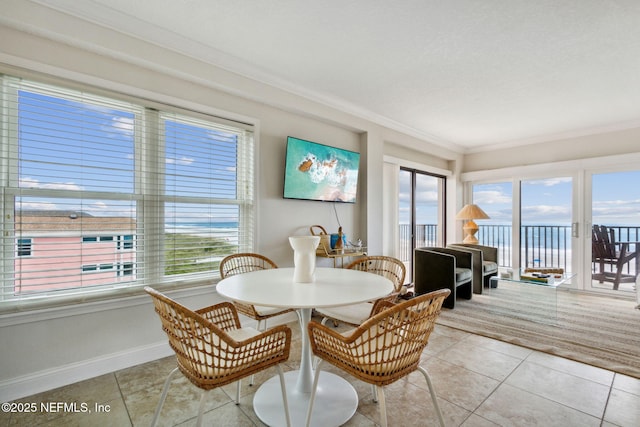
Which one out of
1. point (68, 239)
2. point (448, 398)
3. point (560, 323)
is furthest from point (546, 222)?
point (68, 239)

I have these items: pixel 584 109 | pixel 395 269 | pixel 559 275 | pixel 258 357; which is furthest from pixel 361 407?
pixel 584 109

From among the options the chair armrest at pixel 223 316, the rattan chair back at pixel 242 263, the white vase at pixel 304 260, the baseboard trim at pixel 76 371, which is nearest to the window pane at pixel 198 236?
the rattan chair back at pixel 242 263

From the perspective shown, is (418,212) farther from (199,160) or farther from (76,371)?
(76,371)

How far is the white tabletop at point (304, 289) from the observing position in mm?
1450

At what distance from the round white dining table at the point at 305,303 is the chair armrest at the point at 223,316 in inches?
5.8

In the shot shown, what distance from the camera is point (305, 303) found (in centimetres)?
143

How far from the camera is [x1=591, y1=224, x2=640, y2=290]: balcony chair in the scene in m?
4.45

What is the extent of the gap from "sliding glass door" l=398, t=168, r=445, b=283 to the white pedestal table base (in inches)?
126

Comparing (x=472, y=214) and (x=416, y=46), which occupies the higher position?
(x=416, y=46)

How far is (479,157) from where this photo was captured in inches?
231

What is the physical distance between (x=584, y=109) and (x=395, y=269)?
3443 millimetres

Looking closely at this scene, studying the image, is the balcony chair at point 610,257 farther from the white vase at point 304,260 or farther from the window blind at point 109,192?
the window blind at point 109,192

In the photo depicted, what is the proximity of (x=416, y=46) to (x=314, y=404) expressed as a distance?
105 inches

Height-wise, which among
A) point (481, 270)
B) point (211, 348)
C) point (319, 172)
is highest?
point (319, 172)
